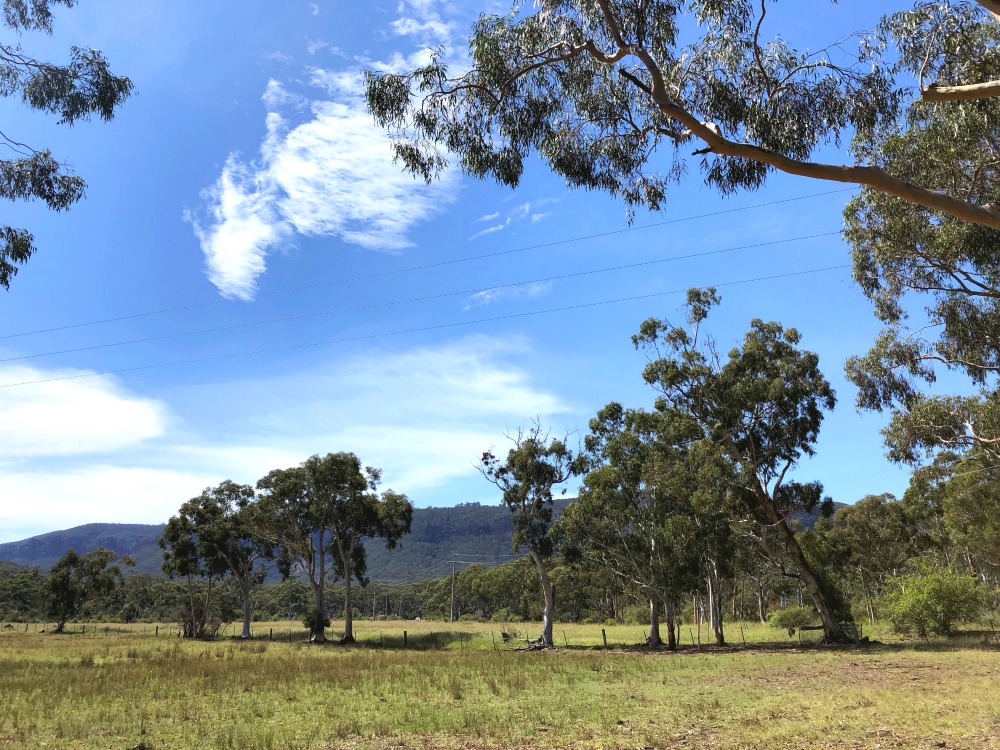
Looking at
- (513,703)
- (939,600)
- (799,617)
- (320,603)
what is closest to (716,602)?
(799,617)

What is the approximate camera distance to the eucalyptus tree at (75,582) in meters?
53.4

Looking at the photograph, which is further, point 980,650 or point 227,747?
point 980,650

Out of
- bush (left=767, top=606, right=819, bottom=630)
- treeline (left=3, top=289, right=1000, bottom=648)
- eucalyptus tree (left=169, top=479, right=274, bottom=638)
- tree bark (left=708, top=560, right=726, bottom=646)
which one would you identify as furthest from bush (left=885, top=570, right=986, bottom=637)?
eucalyptus tree (left=169, top=479, right=274, bottom=638)

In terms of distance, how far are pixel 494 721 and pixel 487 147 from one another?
9.44 metres

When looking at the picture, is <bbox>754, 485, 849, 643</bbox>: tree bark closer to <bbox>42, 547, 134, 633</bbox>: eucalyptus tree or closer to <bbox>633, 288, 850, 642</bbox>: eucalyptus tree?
<bbox>633, 288, 850, 642</bbox>: eucalyptus tree

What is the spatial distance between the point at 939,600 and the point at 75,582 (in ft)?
197

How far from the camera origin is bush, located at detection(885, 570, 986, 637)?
27641mm

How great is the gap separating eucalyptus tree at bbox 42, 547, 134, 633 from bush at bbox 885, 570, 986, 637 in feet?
176

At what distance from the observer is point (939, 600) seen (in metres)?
28.0

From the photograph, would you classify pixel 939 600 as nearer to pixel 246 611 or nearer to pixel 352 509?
pixel 352 509

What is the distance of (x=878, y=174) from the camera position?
7836 millimetres

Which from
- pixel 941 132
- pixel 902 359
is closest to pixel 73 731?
pixel 941 132

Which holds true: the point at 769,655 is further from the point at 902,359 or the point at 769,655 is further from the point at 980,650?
the point at 902,359

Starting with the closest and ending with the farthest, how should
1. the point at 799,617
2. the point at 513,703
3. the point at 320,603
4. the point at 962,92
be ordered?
the point at 962,92 → the point at 513,703 → the point at 799,617 → the point at 320,603
